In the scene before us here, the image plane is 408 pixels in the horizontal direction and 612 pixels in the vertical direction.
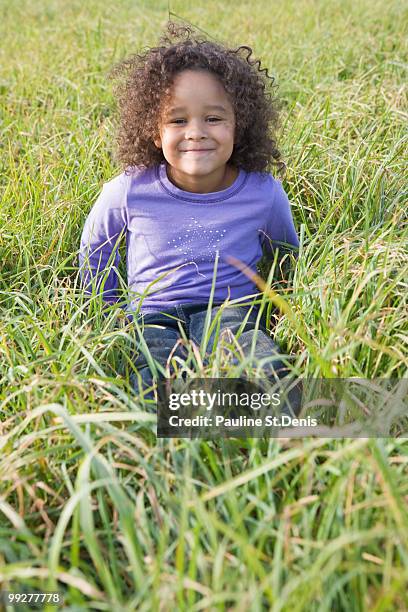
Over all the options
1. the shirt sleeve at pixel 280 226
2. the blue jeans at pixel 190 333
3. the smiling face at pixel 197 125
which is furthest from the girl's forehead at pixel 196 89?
the blue jeans at pixel 190 333

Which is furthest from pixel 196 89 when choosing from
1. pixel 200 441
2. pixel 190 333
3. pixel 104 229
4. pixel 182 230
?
pixel 200 441

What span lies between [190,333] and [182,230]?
387mm

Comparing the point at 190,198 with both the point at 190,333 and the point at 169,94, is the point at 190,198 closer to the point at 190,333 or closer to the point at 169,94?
the point at 169,94

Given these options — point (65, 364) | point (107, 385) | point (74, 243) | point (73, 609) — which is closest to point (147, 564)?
point (73, 609)

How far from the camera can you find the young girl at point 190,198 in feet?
7.50

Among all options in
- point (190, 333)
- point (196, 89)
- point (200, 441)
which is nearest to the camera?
point (200, 441)

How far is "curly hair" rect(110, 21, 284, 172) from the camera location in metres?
2.36

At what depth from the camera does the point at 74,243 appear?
269 centimetres

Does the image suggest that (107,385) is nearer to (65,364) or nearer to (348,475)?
(65,364)

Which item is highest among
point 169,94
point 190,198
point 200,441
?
point 169,94

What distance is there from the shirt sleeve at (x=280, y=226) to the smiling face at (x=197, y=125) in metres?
0.24

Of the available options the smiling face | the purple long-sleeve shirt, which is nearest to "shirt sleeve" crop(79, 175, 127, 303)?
the purple long-sleeve shirt

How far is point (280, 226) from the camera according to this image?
2.48 metres

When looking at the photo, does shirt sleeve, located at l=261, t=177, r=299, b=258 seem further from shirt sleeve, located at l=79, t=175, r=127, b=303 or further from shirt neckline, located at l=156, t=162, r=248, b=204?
shirt sleeve, located at l=79, t=175, r=127, b=303
